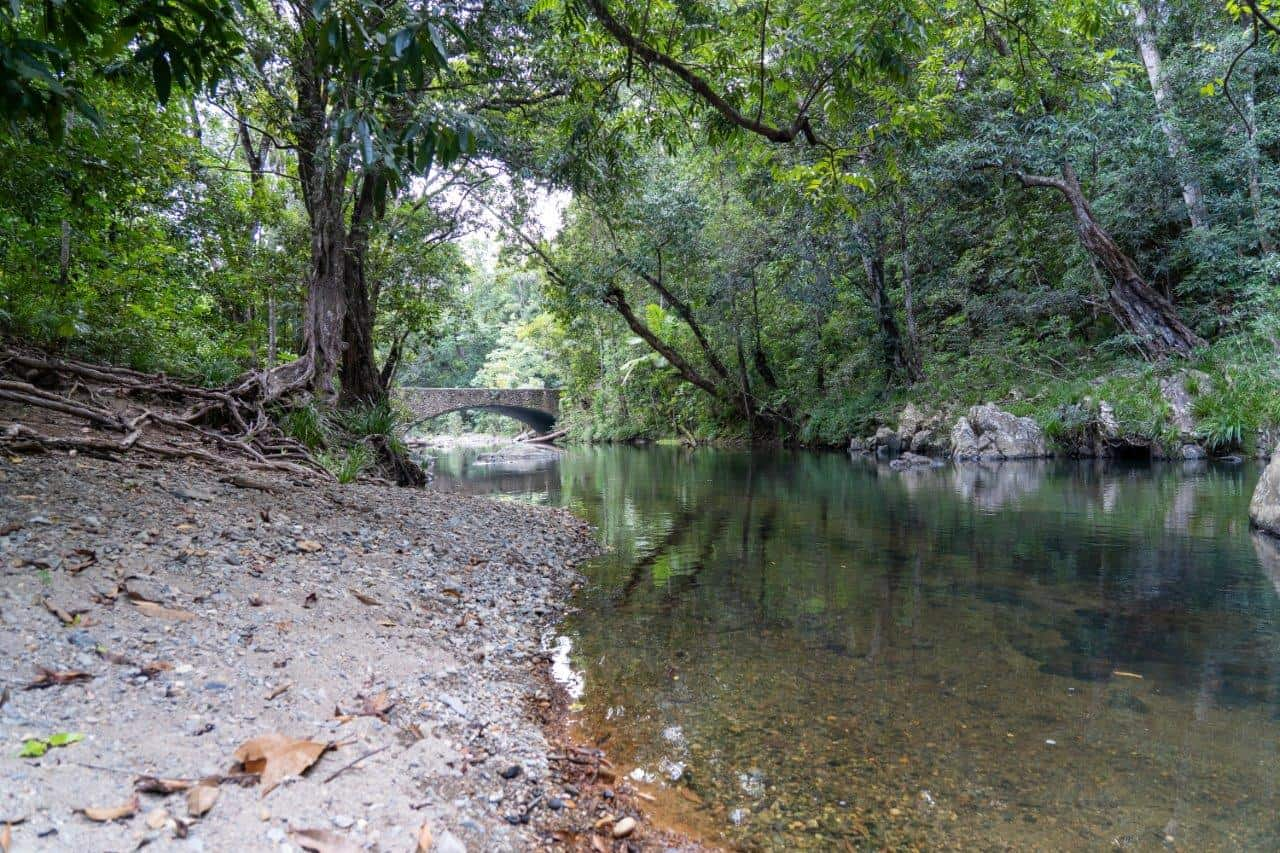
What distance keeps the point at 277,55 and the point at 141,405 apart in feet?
13.8

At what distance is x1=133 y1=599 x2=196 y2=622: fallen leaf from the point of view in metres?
3.03

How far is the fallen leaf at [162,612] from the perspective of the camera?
303 cm

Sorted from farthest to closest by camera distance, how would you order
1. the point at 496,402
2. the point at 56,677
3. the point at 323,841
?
the point at 496,402
the point at 56,677
the point at 323,841

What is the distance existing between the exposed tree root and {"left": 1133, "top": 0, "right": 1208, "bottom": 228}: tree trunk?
18326 millimetres

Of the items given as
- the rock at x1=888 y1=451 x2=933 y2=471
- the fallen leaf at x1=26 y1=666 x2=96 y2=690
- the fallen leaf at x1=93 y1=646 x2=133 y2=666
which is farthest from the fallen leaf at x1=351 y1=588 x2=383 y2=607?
the rock at x1=888 y1=451 x2=933 y2=471

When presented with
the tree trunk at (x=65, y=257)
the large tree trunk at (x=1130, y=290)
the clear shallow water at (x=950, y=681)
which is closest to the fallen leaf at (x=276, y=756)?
the clear shallow water at (x=950, y=681)

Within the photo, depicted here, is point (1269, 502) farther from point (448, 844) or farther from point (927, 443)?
point (927, 443)

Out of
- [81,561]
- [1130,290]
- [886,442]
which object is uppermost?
[1130,290]

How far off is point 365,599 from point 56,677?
1836 mm

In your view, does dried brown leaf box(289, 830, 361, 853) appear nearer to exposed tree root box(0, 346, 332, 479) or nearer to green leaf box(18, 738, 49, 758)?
green leaf box(18, 738, 49, 758)

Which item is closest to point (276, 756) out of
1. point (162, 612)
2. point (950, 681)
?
point (162, 612)

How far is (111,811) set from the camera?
5.81ft

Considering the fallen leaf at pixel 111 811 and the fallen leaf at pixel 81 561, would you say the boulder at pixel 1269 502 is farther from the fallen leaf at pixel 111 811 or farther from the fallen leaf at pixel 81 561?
the fallen leaf at pixel 81 561

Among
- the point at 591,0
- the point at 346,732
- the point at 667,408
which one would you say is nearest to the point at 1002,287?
the point at 667,408
